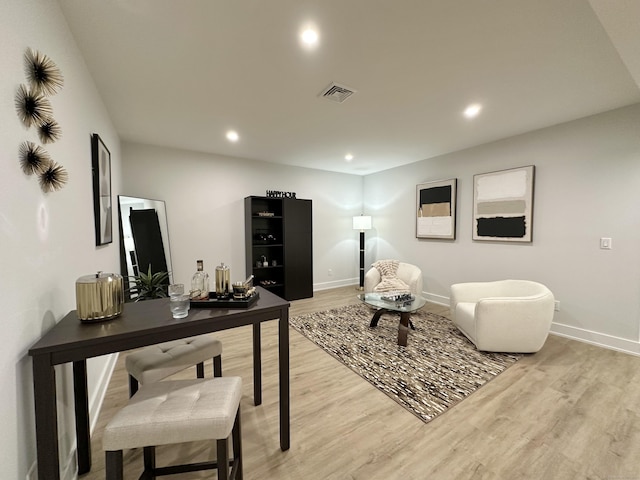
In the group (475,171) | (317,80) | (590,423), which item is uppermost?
(317,80)

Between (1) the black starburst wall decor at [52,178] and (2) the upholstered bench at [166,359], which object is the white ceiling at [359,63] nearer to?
(1) the black starburst wall decor at [52,178]

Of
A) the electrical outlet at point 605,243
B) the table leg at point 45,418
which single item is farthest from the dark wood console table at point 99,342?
the electrical outlet at point 605,243

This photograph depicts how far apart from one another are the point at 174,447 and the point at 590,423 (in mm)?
2704

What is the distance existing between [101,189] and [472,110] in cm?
363

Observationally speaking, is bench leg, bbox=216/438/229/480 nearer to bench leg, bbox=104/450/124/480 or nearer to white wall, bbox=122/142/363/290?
bench leg, bbox=104/450/124/480

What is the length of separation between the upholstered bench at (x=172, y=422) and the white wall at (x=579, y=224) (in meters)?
3.88

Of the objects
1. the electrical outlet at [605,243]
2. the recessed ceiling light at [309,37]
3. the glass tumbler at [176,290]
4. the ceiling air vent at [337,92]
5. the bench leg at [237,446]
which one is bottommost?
the bench leg at [237,446]

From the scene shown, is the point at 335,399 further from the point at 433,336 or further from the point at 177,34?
the point at 177,34

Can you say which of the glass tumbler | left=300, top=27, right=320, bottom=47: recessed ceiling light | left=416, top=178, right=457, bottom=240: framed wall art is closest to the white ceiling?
left=300, top=27, right=320, bottom=47: recessed ceiling light

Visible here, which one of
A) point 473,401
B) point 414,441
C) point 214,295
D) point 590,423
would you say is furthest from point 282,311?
point 590,423

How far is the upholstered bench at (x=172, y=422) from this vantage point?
3.10 feet

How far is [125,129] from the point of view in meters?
3.14

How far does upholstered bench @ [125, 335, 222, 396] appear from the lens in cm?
144

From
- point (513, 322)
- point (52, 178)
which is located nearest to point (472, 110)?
point (513, 322)
